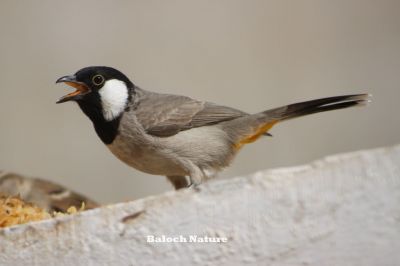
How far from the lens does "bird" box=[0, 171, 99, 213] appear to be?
205cm

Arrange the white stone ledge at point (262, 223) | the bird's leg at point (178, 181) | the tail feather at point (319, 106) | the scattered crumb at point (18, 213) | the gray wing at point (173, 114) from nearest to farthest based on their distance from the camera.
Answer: the white stone ledge at point (262, 223), the scattered crumb at point (18, 213), the tail feather at point (319, 106), the gray wing at point (173, 114), the bird's leg at point (178, 181)

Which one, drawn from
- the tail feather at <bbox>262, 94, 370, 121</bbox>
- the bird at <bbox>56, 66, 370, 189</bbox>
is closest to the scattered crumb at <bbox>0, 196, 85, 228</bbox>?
the bird at <bbox>56, 66, 370, 189</bbox>

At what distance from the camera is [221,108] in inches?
73.6

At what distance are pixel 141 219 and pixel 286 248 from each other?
25 centimetres

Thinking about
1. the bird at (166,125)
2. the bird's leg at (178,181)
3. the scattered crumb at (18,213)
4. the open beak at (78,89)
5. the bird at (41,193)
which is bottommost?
the bird at (41,193)

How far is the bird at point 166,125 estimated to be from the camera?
5.67 feet

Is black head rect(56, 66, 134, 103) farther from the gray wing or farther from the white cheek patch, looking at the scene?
the gray wing

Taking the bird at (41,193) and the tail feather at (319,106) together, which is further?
the bird at (41,193)

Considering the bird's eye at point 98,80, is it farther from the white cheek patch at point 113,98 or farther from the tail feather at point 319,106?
the tail feather at point 319,106

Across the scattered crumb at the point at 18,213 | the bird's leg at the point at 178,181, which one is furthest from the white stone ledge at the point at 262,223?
the bird's leg at the point at 178,181

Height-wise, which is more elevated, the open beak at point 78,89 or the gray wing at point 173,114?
the open beak at point 78,89

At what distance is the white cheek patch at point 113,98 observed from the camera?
1751 mm

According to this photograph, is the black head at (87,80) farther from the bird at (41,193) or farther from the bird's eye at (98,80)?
the bird at (41,193)

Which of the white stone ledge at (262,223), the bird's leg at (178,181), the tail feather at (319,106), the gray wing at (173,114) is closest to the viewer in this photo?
the white stone ledge at (262,223)
